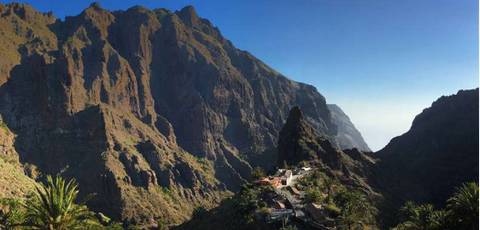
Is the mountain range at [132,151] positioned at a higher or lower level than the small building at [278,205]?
higher

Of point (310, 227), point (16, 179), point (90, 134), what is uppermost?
point (90, 134)

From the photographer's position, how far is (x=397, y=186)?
139000 mm

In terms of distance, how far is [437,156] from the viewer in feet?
555

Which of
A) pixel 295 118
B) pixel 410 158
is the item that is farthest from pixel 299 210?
pixel 410 158

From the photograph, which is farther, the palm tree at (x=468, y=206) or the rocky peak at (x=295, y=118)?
the rocky peak at (x=295, y=118)

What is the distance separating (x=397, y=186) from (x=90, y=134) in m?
137

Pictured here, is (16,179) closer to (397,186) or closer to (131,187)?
(131,187)

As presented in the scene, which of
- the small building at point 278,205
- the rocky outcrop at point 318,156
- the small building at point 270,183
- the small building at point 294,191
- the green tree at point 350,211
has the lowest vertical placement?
the green tree at point 350,211

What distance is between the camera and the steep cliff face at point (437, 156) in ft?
470

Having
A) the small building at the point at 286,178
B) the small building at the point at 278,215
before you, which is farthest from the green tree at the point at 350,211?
the small building at the point at 286,178

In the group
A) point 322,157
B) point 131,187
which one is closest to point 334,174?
point 322,157

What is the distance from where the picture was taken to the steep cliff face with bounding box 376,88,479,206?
143 metres

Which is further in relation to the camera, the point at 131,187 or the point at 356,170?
the point at 131,187

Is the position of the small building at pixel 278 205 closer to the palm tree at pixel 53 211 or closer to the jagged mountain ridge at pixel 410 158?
the jagged mountain ridge at pixel 410 158
